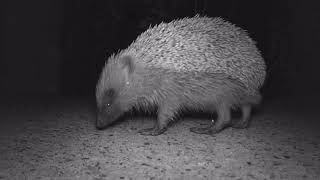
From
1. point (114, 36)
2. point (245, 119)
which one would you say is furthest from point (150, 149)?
point (114, 36)

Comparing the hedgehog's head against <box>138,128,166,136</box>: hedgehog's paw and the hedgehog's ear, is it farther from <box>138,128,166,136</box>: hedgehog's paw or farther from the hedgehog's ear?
<box>138,128,166,136</box>: hedgehog's paw

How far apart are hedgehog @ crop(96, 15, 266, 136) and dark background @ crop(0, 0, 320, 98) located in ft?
4.63

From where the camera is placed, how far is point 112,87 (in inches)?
172

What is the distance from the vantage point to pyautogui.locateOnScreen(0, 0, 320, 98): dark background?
5.85 metres

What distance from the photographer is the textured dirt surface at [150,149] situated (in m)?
3.20

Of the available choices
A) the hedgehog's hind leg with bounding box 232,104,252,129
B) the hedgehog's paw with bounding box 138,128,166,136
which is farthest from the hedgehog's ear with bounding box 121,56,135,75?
the hedgehog's hind leg with bounding box 232,104,252,129

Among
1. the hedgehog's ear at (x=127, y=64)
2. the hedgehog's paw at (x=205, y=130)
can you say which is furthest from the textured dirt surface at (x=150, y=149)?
the hedgehog's ear at (x=127, y=64)

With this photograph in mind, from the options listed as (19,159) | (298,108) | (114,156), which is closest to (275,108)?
(298,108)

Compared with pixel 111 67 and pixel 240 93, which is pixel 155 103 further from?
pixel 240 93

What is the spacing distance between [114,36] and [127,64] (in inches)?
70.9

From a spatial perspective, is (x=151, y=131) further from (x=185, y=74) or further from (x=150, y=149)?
(x=185, y=74)

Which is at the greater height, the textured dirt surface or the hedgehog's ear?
the hedgehog's ear

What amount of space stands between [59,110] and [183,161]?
2.63 meters

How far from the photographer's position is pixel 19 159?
11.5ft
